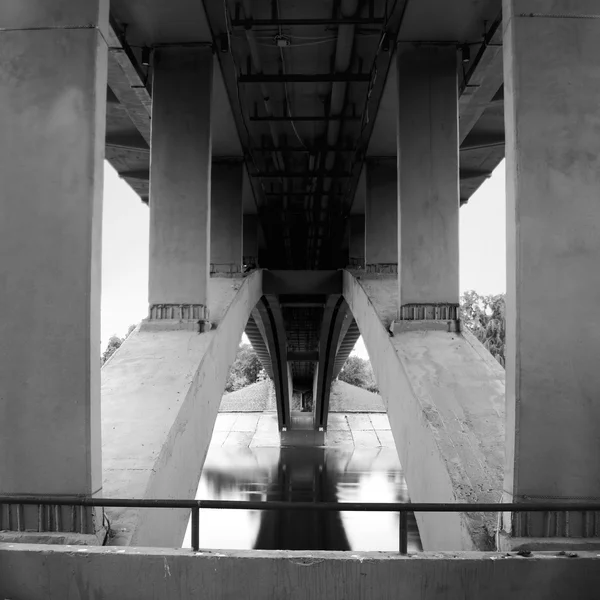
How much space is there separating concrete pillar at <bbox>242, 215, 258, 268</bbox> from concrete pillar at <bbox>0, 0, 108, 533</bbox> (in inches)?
673

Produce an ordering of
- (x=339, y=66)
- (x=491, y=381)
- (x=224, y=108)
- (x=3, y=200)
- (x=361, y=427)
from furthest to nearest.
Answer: (x=361, y=427), (x=224, y=108), (x=339, y=66), (x=491, y=381), (x=3, y=200)

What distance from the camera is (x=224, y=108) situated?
46.6 ft

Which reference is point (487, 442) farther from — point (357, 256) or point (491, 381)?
point (357, 256)

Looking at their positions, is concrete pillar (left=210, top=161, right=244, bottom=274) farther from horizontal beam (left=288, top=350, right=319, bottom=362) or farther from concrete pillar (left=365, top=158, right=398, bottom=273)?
horizontal beam (left=288, top=350, right=319, bottom=362)

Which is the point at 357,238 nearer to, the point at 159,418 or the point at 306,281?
the point at 306,281

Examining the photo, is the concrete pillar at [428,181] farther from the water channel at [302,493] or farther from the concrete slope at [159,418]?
the water channel at [302,493]

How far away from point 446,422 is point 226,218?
397 inches

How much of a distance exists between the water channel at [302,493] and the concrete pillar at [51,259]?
19611 mm

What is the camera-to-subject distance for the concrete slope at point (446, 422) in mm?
6844

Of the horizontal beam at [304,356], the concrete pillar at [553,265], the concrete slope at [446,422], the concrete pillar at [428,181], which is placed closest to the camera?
the concrete pillar at [553,265]

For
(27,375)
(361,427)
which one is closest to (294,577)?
(27,375)

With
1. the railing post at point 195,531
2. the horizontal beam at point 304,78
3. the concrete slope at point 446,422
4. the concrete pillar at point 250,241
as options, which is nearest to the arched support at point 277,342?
the concrete pillar at point 250,241

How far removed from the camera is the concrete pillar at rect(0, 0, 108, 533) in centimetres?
580

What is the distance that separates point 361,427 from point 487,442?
5738 cm
